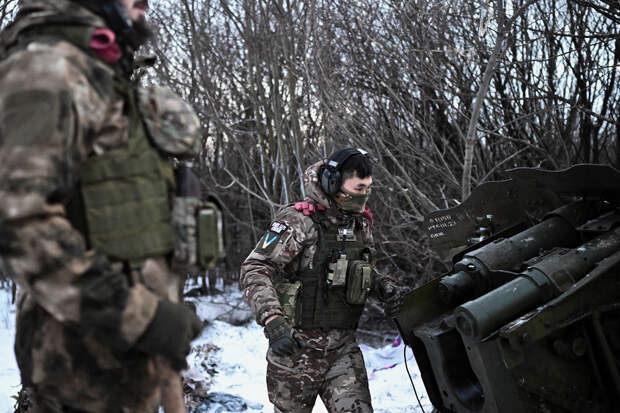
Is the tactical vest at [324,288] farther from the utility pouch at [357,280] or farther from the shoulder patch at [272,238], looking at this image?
the shoulder patch at [272,238]

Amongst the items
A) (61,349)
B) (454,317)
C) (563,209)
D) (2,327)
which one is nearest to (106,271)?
(61,349)

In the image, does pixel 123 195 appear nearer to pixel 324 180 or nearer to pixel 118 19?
pixel 118 19

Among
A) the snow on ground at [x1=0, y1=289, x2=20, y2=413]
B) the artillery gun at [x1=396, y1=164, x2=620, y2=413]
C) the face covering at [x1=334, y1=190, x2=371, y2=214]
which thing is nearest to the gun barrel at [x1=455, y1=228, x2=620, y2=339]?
the artillery gun at [x1=396, y1=164, x2=620, y2=413]

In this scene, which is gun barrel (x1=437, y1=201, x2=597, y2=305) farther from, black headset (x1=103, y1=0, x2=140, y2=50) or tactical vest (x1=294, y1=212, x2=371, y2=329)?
black headset (x1=103, y1=0, x2=140, y2=50)

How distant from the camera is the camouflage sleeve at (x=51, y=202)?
4.29 ft

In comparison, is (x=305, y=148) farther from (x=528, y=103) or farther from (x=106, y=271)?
(x=106, y=271)

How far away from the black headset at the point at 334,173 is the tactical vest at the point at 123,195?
1.61m

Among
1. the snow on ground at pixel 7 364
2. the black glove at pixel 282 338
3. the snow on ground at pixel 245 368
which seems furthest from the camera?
the snow on ground at pixel 245 368

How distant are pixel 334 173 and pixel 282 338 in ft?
3.08

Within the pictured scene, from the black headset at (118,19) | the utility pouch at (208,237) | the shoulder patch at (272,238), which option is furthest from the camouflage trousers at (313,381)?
the black headset at (118,19)

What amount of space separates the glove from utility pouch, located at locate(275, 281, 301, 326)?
0.53m

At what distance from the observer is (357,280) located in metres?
3.10

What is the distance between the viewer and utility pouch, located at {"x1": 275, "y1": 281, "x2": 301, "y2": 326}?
2.98m

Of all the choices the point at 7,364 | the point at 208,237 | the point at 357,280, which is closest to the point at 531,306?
the point at 357,280
